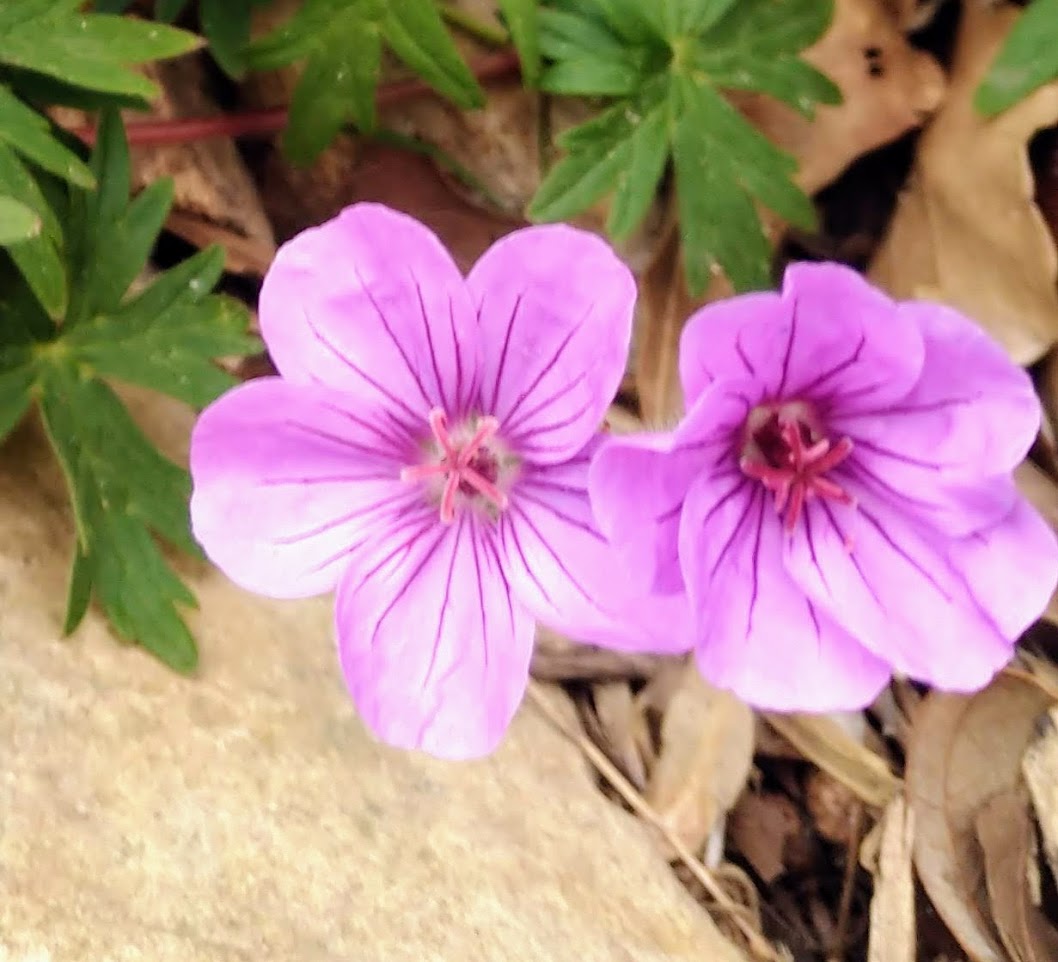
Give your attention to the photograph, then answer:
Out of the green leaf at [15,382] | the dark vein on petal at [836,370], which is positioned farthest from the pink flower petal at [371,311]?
the green leaf at [15,382]

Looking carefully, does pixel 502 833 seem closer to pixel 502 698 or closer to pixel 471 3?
pixel 502 698

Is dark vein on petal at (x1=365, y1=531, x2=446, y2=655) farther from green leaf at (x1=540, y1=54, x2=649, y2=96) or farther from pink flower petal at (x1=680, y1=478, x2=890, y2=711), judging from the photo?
green leaf at (x1=540, y1=54, x2=649, y2=96)

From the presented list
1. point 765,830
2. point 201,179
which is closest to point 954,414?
point 765,830

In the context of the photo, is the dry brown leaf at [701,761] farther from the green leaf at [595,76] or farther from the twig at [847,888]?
the green leaf at [595,76]

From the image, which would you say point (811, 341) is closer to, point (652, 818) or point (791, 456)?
point (791, 456)

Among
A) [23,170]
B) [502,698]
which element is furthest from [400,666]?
[23,170]

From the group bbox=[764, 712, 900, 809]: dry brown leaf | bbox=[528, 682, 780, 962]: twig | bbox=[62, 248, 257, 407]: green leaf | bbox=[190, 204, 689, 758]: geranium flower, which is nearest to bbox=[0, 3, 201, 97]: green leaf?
bbox=[62, 248, 257, 407]: green leaf
